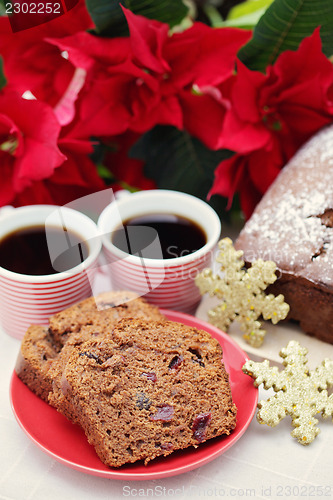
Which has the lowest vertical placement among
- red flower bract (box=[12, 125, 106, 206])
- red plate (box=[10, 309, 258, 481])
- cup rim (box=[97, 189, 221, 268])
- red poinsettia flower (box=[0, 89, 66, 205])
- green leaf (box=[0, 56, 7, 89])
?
red plate (box=[10, 309, 258, 481])

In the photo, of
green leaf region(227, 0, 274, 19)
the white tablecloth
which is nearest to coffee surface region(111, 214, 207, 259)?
the white tablecloth

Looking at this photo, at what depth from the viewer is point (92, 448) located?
4.38 ft

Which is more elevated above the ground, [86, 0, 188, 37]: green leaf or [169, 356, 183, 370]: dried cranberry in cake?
[86, 0, 188, 37]: green leaf

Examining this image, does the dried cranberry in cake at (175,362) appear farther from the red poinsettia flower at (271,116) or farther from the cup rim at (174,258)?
the red poinsettia flower at (271,116)

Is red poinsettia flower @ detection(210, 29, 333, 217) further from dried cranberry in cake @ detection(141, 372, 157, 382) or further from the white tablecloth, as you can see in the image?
the white tablecloth

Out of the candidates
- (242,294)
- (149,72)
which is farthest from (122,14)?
(242,294)

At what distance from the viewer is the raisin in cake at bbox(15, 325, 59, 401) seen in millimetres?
1419

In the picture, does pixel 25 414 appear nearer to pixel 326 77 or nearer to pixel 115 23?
pixel 115 23

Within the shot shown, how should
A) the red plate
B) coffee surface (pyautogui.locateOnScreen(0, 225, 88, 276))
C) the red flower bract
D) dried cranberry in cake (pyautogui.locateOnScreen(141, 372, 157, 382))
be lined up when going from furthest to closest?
1. the red flower bract
2. coffee surface (pyautogui.locateOnScreen(0, 225, 88, 276))
3. dried cranberry in cake (pyautogui.locateOnScreen(141, 372, 157, 382))
4. the red plate

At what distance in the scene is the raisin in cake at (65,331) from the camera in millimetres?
1429

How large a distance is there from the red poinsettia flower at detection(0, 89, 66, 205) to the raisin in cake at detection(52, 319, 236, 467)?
57 centimetres

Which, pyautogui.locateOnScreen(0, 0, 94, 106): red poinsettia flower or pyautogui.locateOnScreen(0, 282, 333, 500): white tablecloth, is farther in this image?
pyautogui.locateOnScreen(0, 0, 94, 106): red poinsettia flower

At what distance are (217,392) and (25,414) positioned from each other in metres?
0.49

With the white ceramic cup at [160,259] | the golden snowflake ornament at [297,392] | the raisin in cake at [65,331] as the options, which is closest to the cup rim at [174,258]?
the white ceramic cup at [160,259]
